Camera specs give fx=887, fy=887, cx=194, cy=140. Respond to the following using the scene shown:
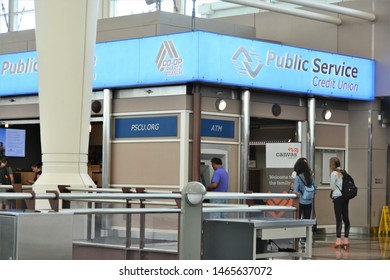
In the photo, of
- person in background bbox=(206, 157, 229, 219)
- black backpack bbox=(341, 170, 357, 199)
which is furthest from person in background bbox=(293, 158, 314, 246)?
person in background bbox=(206, 157, 229, 219)

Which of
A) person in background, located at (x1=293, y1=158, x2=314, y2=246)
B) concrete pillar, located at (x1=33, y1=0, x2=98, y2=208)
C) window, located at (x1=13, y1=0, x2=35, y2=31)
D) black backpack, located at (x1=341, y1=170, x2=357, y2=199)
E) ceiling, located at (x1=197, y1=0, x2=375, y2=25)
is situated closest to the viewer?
concrete pillar, located at (x1=33, y1=0, x2=98, y2=208)

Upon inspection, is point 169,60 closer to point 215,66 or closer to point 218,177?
point 215,66

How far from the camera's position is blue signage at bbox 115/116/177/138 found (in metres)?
18.8

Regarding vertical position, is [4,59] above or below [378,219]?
above

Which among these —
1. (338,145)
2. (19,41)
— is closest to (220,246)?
(338,145)

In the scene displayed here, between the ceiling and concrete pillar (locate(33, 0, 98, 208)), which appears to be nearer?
concrete pillar (locate(33, 0, 98, 208))

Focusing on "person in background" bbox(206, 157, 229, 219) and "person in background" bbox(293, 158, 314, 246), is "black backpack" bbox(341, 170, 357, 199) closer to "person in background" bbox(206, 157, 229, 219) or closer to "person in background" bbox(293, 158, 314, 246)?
"person in background" bbox(293, 158, 314, 246)

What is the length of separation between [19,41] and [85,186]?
1059cm

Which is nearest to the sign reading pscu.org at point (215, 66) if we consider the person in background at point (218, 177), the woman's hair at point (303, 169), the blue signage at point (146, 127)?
the blue signage at point (146, 127)

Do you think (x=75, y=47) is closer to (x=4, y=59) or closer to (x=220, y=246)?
(x=220, y=246)

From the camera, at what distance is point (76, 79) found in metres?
13.4

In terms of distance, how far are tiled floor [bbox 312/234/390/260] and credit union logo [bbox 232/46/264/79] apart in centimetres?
395

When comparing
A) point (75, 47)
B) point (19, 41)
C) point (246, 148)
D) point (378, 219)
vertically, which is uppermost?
point (19, 41)

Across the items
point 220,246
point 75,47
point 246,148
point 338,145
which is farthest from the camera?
point 338,145
